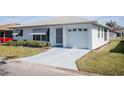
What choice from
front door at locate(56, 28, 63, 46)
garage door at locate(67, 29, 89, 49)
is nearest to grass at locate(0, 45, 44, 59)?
front door at locate(56, 28, 63, 46)

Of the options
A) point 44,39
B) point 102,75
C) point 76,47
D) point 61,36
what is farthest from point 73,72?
point 44,39

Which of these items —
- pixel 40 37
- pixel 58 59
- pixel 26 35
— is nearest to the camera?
pixel 58 59

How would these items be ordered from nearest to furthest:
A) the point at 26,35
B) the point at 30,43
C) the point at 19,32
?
the point at 30,43
the point at 26,35
the point at 19,32

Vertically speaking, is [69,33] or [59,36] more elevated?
[69,33]

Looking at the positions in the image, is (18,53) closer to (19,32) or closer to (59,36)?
(59,36)

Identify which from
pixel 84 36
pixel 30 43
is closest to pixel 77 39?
pixel 84 36

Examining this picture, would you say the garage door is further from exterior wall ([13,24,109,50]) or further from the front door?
the front door

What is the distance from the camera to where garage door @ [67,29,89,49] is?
17.8m

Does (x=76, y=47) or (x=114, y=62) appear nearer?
(x=114, y=62)

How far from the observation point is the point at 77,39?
18297mm

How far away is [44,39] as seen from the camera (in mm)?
21125
